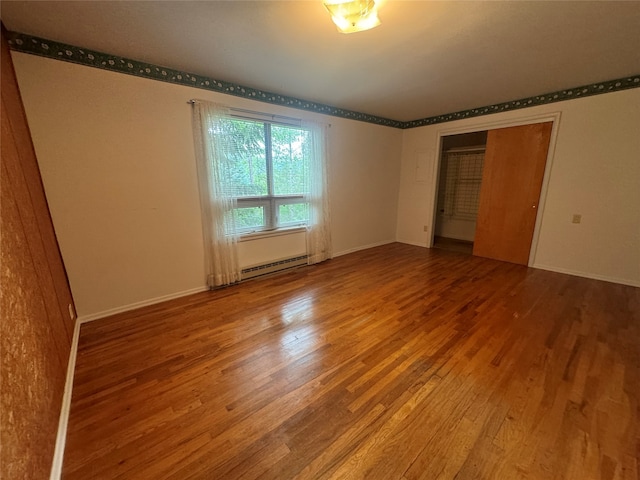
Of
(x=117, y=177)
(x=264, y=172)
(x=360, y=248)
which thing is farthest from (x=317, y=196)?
(x=117, y=177)

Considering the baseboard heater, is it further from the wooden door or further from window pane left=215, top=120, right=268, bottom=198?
the wooden door

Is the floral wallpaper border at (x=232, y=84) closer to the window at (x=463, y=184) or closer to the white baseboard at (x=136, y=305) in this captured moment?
the window at (x=463, y=184)

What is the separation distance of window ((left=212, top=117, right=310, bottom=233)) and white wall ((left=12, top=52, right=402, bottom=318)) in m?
0.30

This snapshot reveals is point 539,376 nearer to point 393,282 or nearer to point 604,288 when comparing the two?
point 393,282

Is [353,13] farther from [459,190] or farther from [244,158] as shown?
[459,190]

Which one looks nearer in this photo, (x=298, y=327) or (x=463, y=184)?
(x=298, y=327)

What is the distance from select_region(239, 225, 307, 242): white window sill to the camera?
3.23 meters

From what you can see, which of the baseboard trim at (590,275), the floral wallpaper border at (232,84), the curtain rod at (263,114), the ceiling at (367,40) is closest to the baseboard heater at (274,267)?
the curtain rod at (263,114)

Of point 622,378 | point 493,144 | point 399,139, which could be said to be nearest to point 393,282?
point 622,378

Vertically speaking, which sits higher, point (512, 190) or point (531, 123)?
point (531, 123)

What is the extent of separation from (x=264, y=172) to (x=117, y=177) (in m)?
1.50

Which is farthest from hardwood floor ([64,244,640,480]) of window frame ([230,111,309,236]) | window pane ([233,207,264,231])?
window frame ([230,111,309,236])

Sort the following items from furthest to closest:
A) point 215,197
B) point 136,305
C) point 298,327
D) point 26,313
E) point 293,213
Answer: point 293,213 < point 215,197 < point 136,305 < point 298,327 < point 26,313

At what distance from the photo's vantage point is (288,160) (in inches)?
136
